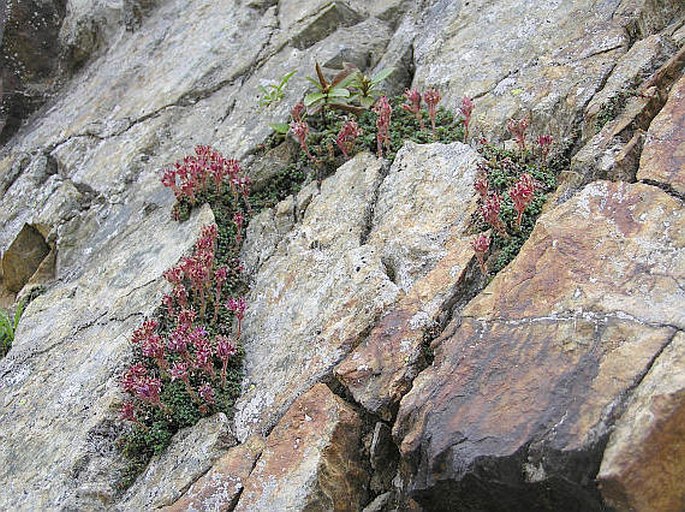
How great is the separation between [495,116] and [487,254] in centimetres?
189

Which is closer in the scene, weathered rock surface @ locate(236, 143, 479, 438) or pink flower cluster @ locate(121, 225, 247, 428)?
weathered rock surface @ locate(236, 143, 479, 438)

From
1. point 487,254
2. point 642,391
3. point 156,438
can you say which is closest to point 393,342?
point 487,254

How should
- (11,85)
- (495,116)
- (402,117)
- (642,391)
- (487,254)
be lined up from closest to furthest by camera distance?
(642,391)
(487,254)
(495,116)
(402,117)
(11,85)

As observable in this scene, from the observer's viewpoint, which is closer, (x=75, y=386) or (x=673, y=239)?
(x=673, y=239)

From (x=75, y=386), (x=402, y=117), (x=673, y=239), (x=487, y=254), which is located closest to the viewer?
(x=673, y=239)

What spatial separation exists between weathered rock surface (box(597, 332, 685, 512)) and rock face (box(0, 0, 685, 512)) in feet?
0.03

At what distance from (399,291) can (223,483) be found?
1.82 meters

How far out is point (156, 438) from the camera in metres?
4.95

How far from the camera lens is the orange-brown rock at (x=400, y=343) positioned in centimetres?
425

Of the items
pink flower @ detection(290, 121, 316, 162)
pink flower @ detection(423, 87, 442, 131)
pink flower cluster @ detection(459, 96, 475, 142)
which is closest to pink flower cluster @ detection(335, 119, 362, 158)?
pink flower @ detection(290, 121, 316, 162)

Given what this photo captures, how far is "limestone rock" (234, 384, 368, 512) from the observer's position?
4062 mm

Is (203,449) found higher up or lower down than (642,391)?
higher up

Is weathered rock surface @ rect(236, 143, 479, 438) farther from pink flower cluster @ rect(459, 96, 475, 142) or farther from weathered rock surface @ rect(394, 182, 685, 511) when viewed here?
weathered rock surface @ rect(394, 182, 685, 511)

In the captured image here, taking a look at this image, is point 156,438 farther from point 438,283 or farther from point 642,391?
point 642,391
